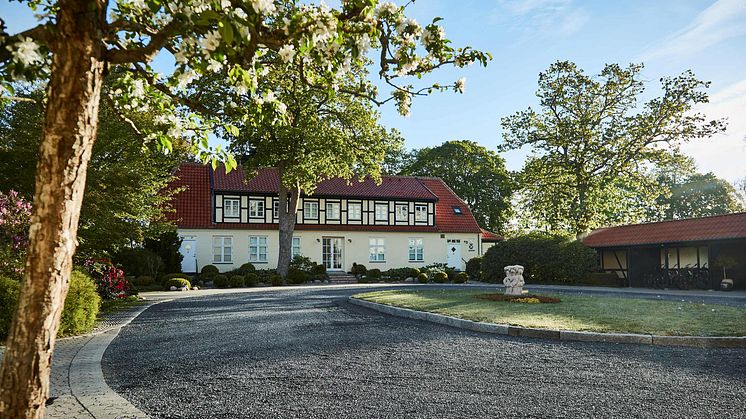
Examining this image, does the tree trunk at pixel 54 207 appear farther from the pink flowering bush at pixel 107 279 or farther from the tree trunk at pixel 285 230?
the tree trunk at pixel 285 230

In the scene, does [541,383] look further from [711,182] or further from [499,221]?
[711,182]

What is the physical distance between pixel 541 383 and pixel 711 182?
58608 mm

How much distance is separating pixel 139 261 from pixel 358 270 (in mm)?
14440

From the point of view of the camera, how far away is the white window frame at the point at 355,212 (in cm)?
3941

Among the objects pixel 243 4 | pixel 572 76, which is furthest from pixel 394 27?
pixel 572 76

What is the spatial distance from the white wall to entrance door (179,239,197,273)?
0.86 ft

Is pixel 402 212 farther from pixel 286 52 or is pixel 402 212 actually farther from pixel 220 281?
pixel 286 52

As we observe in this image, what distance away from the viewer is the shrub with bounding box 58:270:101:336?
31.6 ft

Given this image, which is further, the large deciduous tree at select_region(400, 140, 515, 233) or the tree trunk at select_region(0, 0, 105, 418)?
the large deciduous tree at select_region(400, 140, 515, 233)

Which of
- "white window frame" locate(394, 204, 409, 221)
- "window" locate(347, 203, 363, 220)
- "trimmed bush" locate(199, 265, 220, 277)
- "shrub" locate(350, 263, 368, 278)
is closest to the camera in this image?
"trimmed bush" locate(199, 265, 220, 277)

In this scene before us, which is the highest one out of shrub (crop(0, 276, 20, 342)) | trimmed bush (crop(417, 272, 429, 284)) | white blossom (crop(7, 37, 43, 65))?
white blossom (crop(7, 37, 43, 65))

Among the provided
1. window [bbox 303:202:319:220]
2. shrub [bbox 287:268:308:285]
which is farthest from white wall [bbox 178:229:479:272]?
shrub [bbox 287:268:308:285]

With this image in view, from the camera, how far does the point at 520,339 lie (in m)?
9.32

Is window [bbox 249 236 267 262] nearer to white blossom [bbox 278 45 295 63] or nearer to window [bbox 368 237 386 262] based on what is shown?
window [bbox 368 237 386 262]
